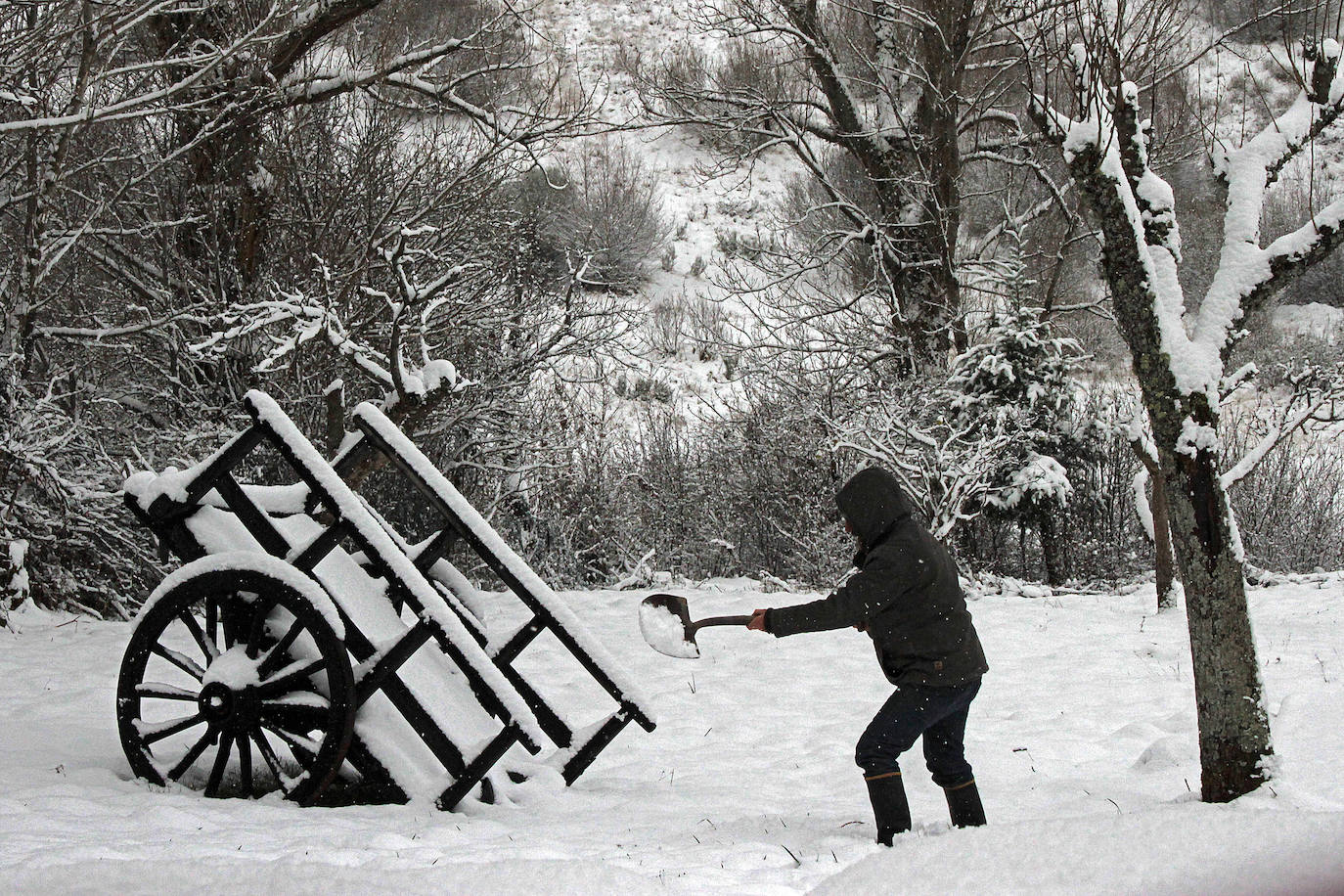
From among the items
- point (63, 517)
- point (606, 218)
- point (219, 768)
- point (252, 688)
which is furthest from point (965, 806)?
point (606, 218)

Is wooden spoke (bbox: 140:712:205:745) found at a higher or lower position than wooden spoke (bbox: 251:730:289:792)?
higher

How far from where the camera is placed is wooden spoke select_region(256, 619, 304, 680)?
3.79 metres

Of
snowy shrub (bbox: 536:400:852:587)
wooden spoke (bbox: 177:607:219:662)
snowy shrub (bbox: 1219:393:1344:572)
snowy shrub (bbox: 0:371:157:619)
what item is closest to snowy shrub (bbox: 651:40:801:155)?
snowy shrub (bbox: 536:400:852:587)

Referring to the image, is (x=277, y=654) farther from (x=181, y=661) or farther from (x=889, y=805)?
(x=889, y=805)

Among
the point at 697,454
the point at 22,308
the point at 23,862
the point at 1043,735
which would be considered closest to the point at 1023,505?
the point at 697,454

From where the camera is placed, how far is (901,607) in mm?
3555

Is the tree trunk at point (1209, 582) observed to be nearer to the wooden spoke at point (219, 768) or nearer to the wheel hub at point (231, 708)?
the wheel hub at point (231, 708)

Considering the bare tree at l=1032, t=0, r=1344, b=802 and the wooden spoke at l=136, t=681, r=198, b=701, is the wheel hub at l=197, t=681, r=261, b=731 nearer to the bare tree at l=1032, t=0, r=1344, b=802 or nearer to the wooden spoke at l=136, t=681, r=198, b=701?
the wooden spoke at l=136, t=681, r=198, b=701

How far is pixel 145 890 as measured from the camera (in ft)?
6.91

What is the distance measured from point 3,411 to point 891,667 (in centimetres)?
617

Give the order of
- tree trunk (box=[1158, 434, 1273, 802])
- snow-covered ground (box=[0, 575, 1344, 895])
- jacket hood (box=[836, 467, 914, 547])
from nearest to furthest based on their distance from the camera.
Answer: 1. snow-covered ground (box=[0, 575, 1344, 895])
2. jacket hood (box=[836, 467, 914, 547])
3. tree trunk (box=[1158, 434, 1273, 802])

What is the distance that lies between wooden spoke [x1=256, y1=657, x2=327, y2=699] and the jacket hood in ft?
6.63

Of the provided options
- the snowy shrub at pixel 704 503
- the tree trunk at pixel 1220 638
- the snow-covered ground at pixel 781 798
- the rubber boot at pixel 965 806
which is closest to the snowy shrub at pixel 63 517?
the snow-covered ground at pixel 781 798

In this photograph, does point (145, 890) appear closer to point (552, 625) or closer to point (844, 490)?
point (552, 625)
